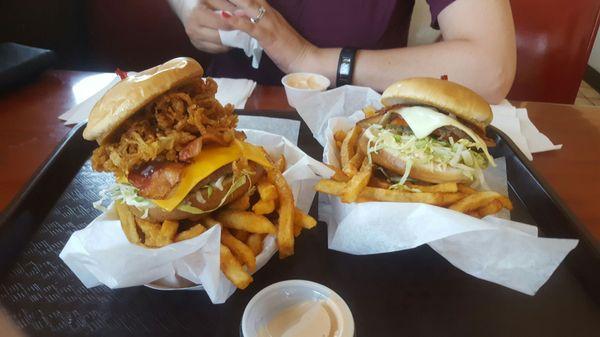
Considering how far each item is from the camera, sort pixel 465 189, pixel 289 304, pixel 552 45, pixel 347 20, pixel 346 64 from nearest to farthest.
Result: 1. pixel 289 304
2. pixel 465 189
3. pixel 346 64
4. pixel 347 20
5. pixel 552 45

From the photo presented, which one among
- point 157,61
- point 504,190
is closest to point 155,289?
point 504,190

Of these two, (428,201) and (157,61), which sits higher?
(428,201)

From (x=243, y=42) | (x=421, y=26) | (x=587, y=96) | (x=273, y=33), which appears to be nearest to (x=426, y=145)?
(x=273, y=33)

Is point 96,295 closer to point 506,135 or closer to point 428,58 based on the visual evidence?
point 506,135

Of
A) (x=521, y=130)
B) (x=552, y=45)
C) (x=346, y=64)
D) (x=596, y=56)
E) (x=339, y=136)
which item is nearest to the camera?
(x=339, y=136)

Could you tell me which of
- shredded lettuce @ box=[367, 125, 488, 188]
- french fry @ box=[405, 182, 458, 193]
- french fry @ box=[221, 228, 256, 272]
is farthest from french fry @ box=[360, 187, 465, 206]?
french fry @ box=[221, 228, 256, 272]

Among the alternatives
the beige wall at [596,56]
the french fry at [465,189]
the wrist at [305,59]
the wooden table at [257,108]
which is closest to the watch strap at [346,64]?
the wrist at [305,59]

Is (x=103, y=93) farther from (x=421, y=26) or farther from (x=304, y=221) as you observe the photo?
(x=421, y=26)
